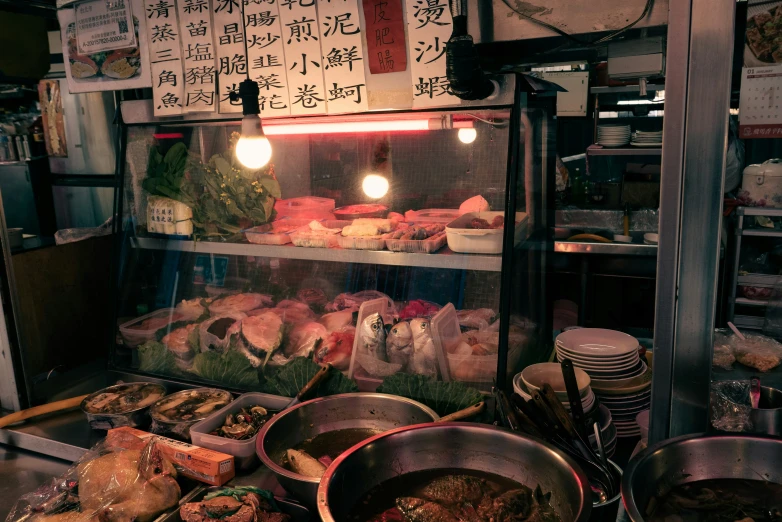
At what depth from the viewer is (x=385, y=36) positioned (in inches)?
93.7

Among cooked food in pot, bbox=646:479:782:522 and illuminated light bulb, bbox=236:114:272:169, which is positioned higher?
illuminated light bulb, bbox=236:114:272:169

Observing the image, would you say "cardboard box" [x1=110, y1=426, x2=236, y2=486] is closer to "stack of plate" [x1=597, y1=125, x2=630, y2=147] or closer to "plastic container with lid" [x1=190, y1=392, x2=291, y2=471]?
"plastic container with lid" [x1=190, y1=392, x2=291, y2=471]

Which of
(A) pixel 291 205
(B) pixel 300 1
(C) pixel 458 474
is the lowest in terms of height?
(C) pixel 458 474

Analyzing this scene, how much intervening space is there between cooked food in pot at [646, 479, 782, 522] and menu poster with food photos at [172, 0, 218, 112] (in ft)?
7.93

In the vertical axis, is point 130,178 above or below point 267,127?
below

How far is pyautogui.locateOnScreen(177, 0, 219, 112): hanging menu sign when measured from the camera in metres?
2.72

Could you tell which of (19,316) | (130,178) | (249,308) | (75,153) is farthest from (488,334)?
(75,153)

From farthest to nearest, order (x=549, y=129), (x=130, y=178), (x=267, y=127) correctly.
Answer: (x=130, y=178) < (x=549, y=129) < (x=267, y=127)

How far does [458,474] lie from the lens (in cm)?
188

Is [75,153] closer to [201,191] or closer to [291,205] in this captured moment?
[201,191]

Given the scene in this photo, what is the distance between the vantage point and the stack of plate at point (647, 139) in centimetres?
686

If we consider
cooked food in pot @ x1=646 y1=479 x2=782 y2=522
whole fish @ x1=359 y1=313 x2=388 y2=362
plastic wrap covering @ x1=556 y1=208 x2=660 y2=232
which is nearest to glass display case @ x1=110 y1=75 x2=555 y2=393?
whole fish @ x1=359 y1=313 x2=388 y2=362

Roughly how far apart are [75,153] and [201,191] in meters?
2.56

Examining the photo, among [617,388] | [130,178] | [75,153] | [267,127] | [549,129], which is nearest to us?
[617,388]
